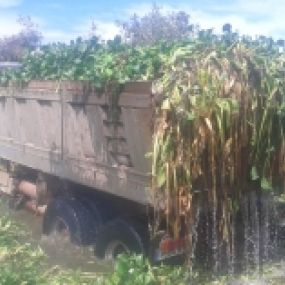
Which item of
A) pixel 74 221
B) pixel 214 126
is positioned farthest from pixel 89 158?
pixel 214 126

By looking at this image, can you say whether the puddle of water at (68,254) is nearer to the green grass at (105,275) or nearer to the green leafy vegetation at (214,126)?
the green grass at (105,275)

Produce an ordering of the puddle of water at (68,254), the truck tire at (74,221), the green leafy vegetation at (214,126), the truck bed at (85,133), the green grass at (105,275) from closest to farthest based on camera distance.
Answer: the green leafy vegetation at (214,126) → the green grass at (105,275) → the truck bed at (85,133) → the puddle of water at (68,254) → the truck tire at (74,221)

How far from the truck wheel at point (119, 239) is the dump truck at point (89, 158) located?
0.01 metres

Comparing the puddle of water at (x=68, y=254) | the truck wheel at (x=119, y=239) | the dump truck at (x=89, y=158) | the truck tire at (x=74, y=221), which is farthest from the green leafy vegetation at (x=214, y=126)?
the truck tire at (x=74, y=221)

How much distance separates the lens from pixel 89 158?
681 centimetres

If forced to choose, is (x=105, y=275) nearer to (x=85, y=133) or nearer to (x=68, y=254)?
(x=68, y=254)

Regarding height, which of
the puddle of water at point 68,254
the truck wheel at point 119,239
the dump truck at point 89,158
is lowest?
the puddle of water at point 68,254

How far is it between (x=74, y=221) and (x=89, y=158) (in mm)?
983

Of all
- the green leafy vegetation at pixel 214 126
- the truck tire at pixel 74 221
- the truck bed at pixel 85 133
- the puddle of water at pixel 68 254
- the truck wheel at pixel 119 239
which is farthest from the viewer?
the truck tire at pixel 74 221

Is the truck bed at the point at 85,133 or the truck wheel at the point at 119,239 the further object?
the truck wheel at the point at 119,239

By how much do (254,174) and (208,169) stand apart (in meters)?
0.52

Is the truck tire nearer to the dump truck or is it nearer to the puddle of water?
the dump truck

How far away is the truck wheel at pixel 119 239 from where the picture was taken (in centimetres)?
607

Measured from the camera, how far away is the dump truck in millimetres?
5832
